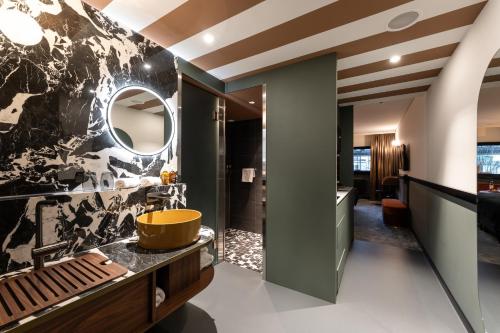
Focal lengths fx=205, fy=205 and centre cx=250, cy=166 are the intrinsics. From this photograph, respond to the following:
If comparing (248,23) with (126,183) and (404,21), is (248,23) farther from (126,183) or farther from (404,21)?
(126,183)

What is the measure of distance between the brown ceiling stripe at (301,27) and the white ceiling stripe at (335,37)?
0.05m

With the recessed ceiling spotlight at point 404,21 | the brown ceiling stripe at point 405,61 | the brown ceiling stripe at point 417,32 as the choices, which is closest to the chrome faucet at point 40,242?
the brown ceiling stripe at point 417,32

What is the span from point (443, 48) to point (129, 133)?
2.72 m

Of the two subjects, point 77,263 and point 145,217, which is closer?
point 77,263

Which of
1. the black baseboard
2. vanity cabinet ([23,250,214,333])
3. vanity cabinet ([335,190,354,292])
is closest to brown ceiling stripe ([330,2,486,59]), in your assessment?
the black baseboard

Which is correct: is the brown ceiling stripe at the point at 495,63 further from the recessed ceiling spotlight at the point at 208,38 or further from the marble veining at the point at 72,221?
the marble veining at the point at 72,221

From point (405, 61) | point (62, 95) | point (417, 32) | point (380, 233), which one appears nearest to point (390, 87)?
point (405, 61)

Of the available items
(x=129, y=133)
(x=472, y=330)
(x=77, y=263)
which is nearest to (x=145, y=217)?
(x=77, y=263)

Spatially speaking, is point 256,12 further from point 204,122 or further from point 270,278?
point 270,278

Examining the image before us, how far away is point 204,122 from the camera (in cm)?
249

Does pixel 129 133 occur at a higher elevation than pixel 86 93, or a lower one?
lower

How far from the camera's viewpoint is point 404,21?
146 cm

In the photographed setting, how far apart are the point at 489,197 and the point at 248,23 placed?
2020mm

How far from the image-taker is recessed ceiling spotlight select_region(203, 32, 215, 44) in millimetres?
1621
